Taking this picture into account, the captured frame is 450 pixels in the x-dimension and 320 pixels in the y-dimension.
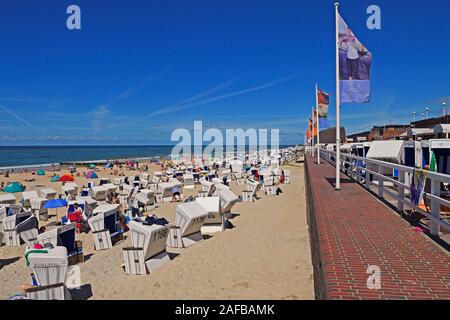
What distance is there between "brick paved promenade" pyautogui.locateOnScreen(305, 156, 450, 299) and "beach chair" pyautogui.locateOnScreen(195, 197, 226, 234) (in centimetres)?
546

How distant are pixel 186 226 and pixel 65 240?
3.16 metres

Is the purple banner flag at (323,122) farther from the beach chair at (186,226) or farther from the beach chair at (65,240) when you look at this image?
the beach chair at (65,240)

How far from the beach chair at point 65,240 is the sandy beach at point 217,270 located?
29cm

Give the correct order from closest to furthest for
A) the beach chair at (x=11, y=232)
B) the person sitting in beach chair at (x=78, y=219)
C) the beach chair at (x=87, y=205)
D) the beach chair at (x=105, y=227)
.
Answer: the beach chair at (x=105, y=227) < the beach chair at (x=11, y=232) < the person sitting in beach chair at (x=78, y=219) < the beach chair at (x=87, y=205)

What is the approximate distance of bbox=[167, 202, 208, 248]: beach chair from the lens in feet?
33.7

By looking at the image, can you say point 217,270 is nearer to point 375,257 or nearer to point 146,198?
point 375,257

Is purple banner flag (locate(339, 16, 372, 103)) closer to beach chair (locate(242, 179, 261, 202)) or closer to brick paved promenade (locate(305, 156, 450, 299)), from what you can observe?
brick paved promenade (locate(305, 156, 450, 299))

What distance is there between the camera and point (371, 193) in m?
9.02

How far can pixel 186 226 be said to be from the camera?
1037 cm

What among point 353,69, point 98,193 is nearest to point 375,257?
point 353,69

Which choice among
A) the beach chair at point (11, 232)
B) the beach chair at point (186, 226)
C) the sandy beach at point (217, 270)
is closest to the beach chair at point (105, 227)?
the sandy beach at point (217, 270)

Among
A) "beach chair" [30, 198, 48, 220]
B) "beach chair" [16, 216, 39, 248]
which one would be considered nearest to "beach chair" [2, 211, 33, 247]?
"beach chair" [16, 216, 39, 248]

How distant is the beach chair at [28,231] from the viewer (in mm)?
11073
